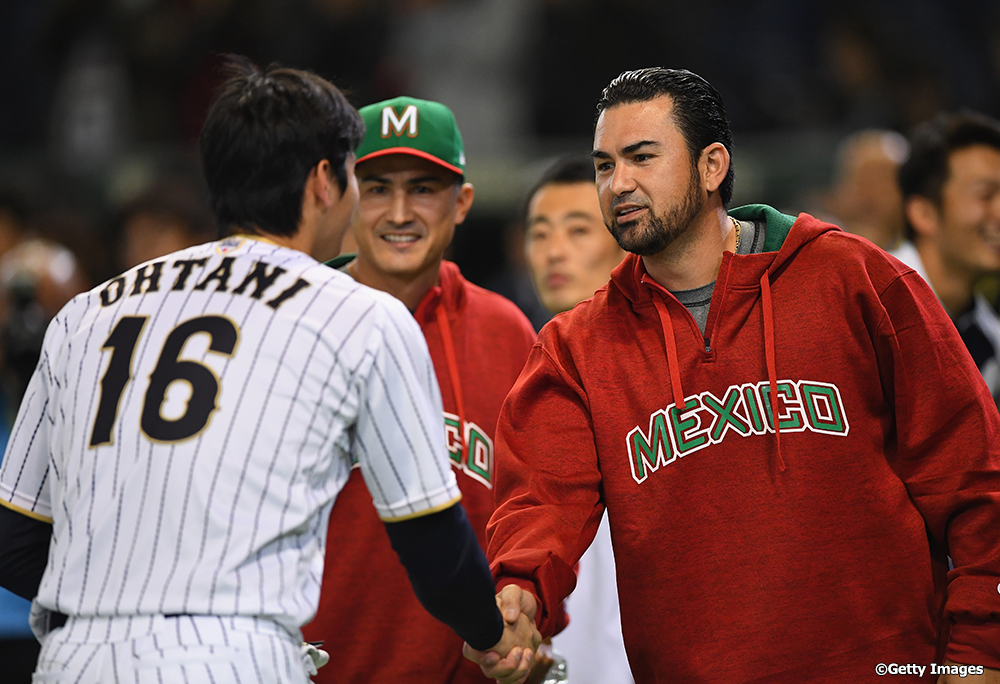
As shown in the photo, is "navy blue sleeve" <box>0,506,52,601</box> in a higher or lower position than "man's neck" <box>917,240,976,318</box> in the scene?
lower

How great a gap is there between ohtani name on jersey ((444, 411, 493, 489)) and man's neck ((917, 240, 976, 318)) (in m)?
2.24

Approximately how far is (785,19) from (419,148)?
7469 mm

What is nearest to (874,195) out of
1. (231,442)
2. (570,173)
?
(570,173)

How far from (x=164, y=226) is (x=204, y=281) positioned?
11.4 ft

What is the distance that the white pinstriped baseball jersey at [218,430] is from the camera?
211cm

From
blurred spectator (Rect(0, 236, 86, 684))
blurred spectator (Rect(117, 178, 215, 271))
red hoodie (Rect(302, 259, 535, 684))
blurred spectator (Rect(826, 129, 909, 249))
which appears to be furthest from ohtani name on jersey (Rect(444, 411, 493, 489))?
blurred spectator (Rect(826, 129, 909, 249))

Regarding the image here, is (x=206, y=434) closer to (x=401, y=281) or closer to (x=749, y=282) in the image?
(x=749, y=282)

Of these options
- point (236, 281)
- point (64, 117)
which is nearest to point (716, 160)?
point (236, 281)

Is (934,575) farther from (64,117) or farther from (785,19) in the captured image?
(64,117)

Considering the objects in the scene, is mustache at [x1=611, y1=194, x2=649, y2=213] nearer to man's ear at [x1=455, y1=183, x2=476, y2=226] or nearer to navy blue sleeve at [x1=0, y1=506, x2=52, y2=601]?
man's ear at [x1=455, y1=183, x2=476, y2=226]

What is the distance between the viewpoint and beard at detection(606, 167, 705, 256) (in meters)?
2.91

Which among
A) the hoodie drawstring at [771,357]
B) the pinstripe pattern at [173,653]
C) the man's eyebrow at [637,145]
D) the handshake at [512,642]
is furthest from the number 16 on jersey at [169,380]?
the hoodie drawstring at [771,357]

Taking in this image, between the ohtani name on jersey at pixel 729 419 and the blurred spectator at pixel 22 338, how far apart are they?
9.64 ft

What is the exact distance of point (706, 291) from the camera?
9.77 feet
